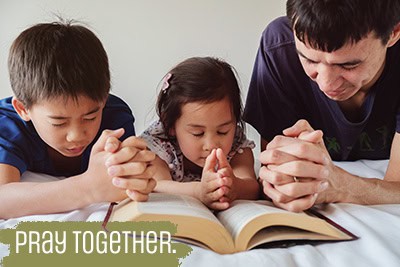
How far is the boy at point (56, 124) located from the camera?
0.87m

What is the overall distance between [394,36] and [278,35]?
1.01 ft

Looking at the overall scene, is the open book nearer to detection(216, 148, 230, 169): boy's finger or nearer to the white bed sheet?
the white bed sheet

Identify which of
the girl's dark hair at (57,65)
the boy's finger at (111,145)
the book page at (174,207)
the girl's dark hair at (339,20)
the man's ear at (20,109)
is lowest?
the book page at (174,207)

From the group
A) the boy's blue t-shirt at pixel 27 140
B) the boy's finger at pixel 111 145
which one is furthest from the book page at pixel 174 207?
the boy's blue t-shirt at pixel 27 140

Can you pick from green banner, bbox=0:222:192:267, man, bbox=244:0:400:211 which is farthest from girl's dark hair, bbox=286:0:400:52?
green banner, bbox=0:222:192:267

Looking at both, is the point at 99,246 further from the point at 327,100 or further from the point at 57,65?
the point at 327,100

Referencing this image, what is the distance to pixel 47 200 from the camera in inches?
34.3

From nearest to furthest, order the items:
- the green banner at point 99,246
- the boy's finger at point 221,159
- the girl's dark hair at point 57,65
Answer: the green banner at point 99,246 → the boy's finger at point 221,159 → the girl's dark hair at point 57,65

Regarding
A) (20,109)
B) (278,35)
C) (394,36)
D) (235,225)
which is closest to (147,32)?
(278,35)

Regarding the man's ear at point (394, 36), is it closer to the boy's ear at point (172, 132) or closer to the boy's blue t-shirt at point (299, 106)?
the boy's blue t-shirt at point (299, 106)

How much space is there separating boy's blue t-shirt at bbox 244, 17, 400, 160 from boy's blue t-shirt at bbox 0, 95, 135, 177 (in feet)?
1.12

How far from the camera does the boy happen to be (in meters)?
0.87

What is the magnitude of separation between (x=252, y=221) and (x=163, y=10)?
140 centimetres

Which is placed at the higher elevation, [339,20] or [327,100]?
[339,20]
